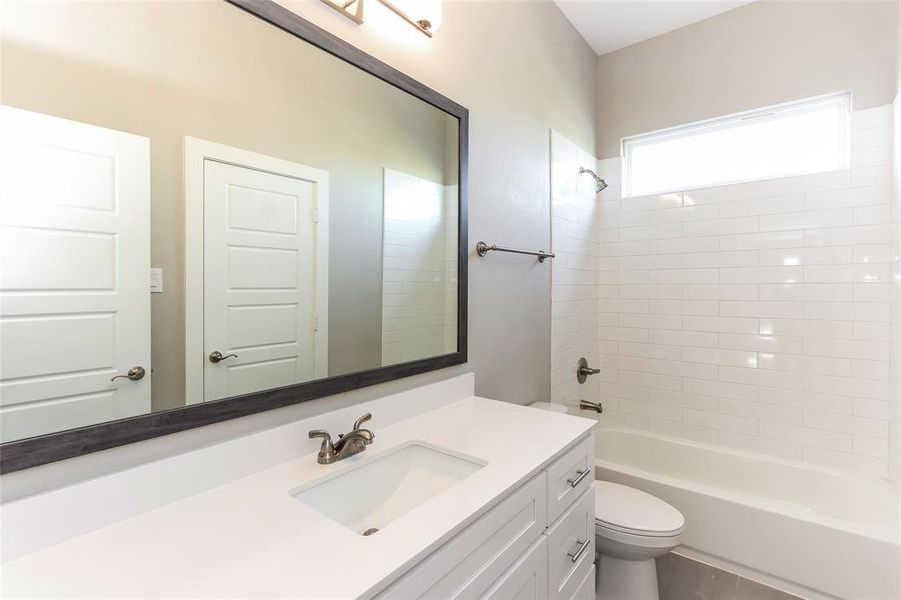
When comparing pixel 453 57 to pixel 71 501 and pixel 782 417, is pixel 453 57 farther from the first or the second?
pixel 782 417

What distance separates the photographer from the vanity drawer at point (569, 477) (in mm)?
1120

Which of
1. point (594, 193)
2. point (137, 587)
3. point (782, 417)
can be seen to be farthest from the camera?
point (594, 193)

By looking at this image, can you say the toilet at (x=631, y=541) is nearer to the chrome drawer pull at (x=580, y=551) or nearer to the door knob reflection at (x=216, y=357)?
the chrome drawer pull at (x=580, y=551)

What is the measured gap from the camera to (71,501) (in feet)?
2.36

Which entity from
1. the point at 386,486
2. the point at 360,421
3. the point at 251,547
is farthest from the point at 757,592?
the point at 251,547

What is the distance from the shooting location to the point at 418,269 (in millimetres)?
1480

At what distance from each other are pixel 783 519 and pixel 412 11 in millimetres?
2457

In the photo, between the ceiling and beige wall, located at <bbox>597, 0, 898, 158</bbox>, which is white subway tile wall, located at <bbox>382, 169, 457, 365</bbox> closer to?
the ceiling

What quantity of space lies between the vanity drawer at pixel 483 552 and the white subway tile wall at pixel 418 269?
1.95 feet

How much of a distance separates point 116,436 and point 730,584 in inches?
94.9

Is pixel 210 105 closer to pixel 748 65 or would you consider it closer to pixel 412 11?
pixel 412 11

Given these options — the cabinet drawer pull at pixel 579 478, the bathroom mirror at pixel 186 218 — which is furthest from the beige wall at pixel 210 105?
the cabinet drawer pull at pixel 579 478

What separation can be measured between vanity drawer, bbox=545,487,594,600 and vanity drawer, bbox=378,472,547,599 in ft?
0.41

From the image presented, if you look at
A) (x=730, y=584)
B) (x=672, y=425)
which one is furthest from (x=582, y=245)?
(x=730, y=584)
